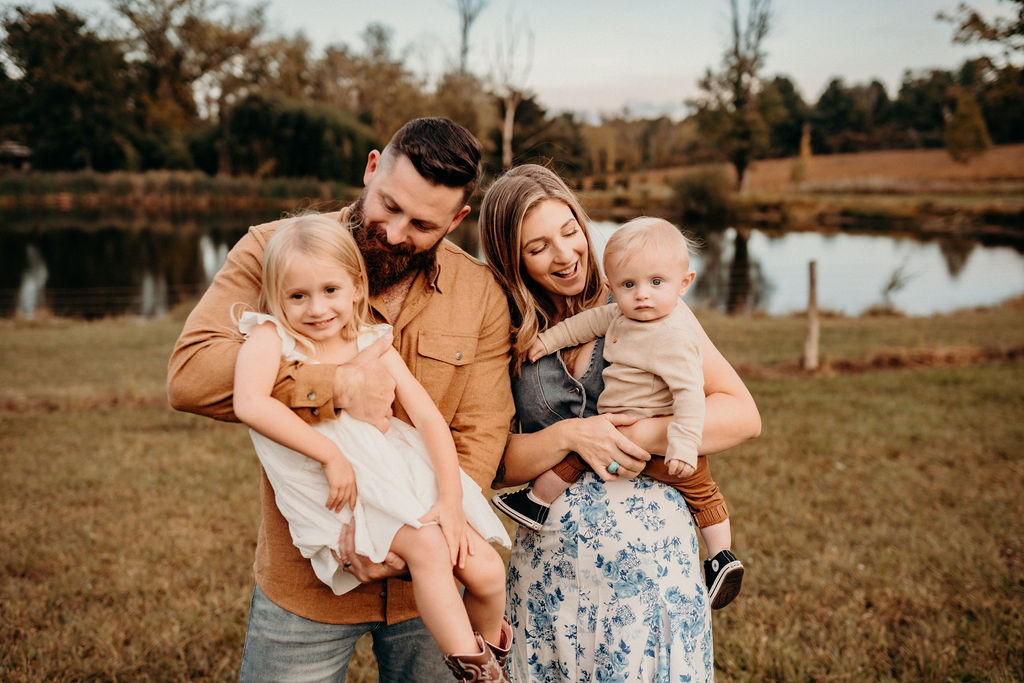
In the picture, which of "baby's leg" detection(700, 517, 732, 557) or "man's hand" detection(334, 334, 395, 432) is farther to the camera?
"baby's leg" detection(700, 517, 732, 557)

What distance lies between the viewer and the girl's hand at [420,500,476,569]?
169 centimetres

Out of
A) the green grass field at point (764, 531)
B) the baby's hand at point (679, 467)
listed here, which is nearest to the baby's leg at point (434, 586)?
the baby's hand at point (679, 467)

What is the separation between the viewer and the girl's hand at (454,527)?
1.69m

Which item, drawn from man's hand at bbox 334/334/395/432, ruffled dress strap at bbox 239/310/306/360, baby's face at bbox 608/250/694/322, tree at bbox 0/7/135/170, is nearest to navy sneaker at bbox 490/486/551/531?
man's hand at bbox 334/334/395/432

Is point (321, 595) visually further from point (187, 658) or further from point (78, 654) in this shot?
point (78, 654)

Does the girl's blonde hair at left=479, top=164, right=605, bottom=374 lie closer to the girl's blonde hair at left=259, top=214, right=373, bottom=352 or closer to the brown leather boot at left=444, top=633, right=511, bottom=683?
the girl's blonde hair at left=259, top=214, right=373, bottom=352

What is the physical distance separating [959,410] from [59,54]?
47.0 m

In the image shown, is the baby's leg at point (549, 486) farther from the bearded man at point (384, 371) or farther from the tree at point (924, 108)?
the tree at point (924, 108)

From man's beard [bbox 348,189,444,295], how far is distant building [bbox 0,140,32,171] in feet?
157

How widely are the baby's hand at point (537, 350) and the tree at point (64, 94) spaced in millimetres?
44636

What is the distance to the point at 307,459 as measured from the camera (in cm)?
169

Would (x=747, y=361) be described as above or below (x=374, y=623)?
below

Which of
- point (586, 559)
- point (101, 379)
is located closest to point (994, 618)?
point (586, 559)

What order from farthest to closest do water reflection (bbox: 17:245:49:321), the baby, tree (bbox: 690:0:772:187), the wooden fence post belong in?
1. tree (bbox: 690:0:772:187)
2. water reflection (bbox: 17:245:49:321)
3. the wooden fence post
4. the baby
